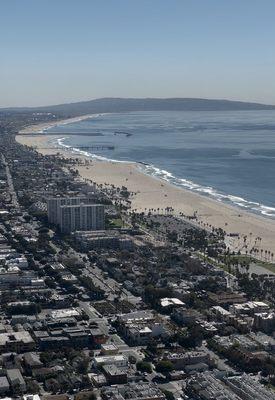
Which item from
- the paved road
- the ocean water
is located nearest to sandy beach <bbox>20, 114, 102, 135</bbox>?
the ocean water

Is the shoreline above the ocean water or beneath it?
beneath

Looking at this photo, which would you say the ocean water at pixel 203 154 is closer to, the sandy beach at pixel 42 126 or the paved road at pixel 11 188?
the sandy beach at pixel 42 126

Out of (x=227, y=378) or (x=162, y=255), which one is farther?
(x=162, y=255)

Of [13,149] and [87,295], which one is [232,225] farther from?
[13,149]

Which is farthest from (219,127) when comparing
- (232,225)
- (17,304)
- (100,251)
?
(17,304)

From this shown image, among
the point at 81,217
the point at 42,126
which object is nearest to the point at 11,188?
the point at 81,217

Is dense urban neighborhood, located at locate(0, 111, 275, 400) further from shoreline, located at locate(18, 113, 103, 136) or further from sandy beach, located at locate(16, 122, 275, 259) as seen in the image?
shoreline, located at locate(18, 113, 103, 136)
